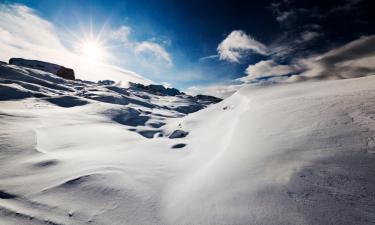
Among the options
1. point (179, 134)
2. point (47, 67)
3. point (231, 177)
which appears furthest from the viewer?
point (47, 67)

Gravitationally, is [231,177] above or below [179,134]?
below

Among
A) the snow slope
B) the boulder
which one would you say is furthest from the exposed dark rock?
the boulder

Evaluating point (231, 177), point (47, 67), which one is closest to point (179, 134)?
point (231, 177)

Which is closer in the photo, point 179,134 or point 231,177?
point 231,177

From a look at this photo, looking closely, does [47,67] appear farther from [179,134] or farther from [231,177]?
[231,177]

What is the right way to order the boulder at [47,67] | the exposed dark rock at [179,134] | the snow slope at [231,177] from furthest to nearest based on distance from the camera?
the boulder at [47,67] → the exposed dark rock at [179,134] → the snow slope at [231,177]

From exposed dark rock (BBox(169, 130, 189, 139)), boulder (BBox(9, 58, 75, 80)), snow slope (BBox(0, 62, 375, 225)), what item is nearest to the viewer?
snow slope (BBox(0, 62, 375, 225))

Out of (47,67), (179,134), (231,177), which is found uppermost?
(47,67)

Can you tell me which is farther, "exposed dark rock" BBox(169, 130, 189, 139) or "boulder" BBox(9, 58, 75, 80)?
"boulder" BBox(9, 58, 75, 80)

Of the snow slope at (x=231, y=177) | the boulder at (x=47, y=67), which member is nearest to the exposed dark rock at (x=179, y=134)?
the snow slope at (x=231, y=177)

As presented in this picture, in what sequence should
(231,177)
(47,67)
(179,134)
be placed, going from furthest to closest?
(47,67)
(179,134)
(231,177)

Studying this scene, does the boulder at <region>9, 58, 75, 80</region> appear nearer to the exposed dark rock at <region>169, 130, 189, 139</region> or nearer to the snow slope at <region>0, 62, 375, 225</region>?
the exposed dark rock at <region>169, 130, 189, 139</region>

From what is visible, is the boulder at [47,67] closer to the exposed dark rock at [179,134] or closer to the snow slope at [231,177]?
the exposed dark rock at [179,134]

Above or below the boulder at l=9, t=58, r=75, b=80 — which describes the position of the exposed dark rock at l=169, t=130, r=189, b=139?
below
